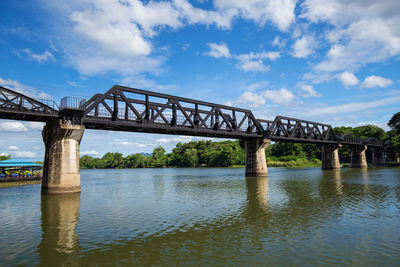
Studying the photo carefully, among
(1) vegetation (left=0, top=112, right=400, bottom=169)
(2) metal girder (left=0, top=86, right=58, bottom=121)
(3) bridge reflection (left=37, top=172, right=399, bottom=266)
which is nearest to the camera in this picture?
(3) bridge reflection (left=37, top=172, right=399, bottom=266)

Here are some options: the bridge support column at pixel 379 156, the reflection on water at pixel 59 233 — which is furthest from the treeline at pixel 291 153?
the reflection on water at pixel 59 233

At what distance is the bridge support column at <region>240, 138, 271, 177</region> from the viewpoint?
6372cm

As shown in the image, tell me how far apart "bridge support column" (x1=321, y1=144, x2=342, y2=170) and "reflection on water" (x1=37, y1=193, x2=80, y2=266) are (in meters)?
95.0

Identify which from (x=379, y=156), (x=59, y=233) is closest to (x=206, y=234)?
(x=59, y=233)

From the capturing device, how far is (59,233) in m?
15.9

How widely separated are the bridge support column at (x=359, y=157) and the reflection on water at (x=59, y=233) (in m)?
122

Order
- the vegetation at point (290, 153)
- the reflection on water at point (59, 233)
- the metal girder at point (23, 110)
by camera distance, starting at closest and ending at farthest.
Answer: the reflection on water at point (59, 233), the metal girder at point (23, 110), the vegetation at point (290, 153)

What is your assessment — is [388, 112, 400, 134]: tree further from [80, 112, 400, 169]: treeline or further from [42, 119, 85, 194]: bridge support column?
[42, 119, 85, 194]: bridge support column

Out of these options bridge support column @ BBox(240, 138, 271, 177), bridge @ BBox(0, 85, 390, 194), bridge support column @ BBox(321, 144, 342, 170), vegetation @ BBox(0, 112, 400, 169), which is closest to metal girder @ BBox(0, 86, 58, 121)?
bridge @ BBox(0, 85, 390, 194)

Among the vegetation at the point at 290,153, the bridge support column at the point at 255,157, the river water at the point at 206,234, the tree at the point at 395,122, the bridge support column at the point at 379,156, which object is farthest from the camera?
the vegetation at the point at 290,153

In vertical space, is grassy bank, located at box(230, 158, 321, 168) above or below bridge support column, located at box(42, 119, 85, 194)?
below

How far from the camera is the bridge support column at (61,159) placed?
32.6 m

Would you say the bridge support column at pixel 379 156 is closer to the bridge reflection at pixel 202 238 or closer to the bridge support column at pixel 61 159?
the bridge reflection at pixel 202 238

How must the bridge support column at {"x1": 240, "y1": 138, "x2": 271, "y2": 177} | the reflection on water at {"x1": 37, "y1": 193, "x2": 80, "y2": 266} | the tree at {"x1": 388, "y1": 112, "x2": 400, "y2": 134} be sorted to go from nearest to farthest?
the reflection on water at {"x1": 37, "y1": 193, "x2": 80, "y2": 266}
the bridge support column at {"x1": 240, "y1": 138, "x2": 271, "y2": 177}
the tree at {"x1": 388, "y1": 112, "x2": 400, "y2": 134}
